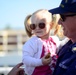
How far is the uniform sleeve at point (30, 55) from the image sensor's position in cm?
227

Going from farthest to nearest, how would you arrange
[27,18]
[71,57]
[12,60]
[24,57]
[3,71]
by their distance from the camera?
1. [12,60]
2. [3,71]
3. [27,18]
4. [24,57]
5. [71,57]

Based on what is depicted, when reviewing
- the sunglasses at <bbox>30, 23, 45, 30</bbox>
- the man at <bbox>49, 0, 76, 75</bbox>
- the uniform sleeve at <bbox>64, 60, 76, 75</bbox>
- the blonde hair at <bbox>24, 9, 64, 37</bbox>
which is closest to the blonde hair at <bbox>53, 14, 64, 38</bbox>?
the blonde hair at <bbox>24, 9, 64, 37</bbox>

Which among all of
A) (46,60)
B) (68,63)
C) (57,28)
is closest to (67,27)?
(68,63)

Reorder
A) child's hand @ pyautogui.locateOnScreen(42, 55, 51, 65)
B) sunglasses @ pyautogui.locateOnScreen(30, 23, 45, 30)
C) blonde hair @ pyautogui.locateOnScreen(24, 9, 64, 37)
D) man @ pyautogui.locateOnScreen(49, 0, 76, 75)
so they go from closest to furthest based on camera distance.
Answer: man @ pyautogui.locateOnScreen(49, 0, 76, 75) < child's hand @ pyautogui.locateOnScreen(42, 55, 51, 65) < sunglasses @ pyautogui.locateOnScreen(30, 23, 45, 30) < blonde hair @ pyautogui.locateOnScreen(24, 9, 64, 37)

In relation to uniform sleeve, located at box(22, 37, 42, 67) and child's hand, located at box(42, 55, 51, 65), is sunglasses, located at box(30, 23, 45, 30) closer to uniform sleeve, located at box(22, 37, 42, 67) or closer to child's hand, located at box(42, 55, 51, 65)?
uniform sleeve, located at box(22, 37, 42, 67)

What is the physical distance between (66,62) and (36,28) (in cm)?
59

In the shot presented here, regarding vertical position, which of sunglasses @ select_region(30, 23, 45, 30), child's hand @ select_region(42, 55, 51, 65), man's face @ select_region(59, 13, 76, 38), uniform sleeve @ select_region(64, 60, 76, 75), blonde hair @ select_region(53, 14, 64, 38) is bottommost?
child's hand @ select_region(42, 55, 51, 65)

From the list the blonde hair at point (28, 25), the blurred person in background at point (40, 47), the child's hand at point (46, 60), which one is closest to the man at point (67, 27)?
the child's hand at point (46, 60)

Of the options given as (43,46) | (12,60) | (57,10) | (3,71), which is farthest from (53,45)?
(12,60)

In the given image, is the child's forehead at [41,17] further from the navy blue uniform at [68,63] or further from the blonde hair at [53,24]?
the navy blue uniform at [68,63]

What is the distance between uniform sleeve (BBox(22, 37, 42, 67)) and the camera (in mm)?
2266

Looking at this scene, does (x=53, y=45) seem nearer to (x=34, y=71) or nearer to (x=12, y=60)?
(x=34, y=71)

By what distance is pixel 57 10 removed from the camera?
197cm

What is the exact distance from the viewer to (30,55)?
231 centimetres
